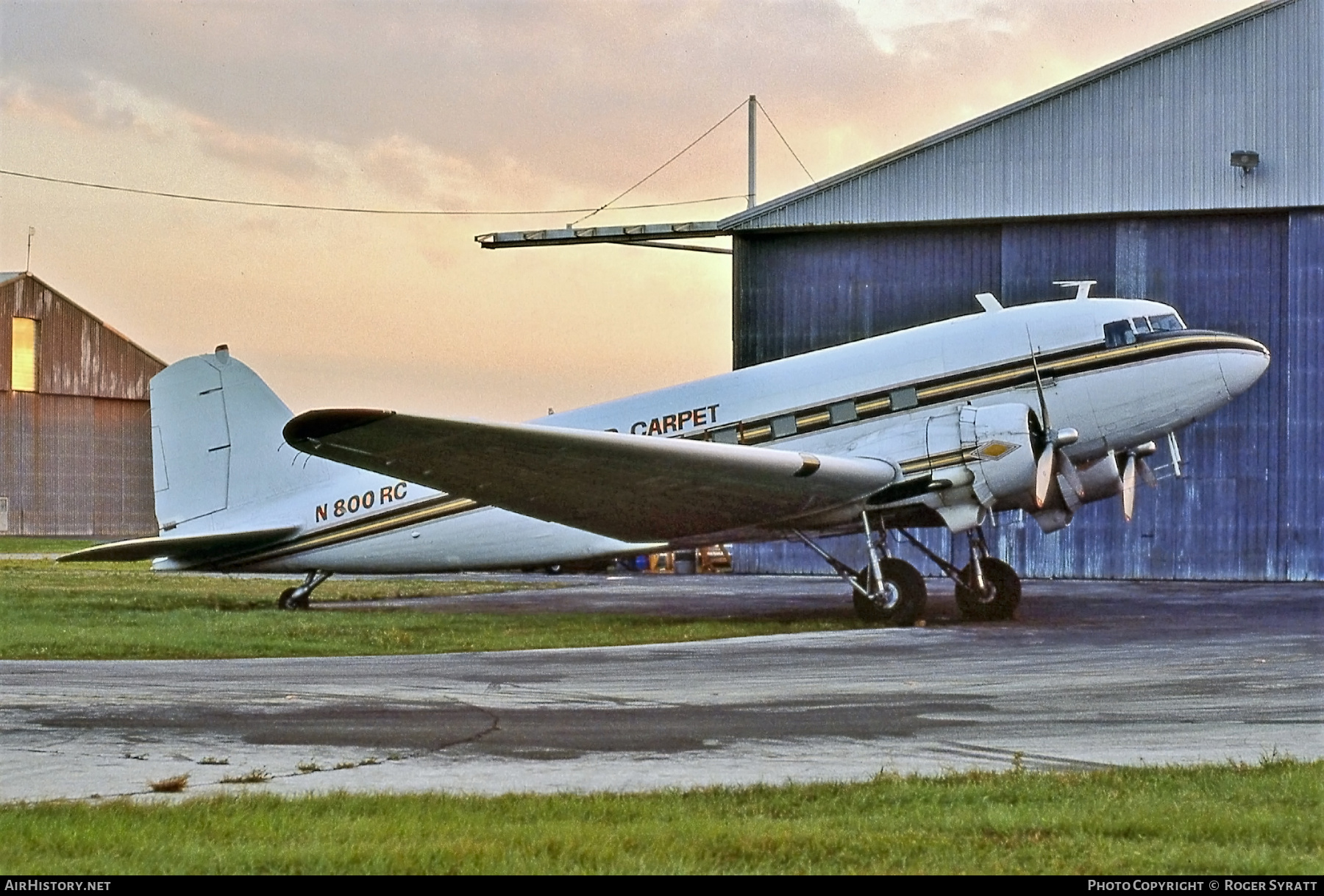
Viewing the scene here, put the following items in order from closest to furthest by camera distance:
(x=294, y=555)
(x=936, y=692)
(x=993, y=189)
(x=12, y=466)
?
(x=936, y=692) < (x=294, y=555) < (x=993, y=189) < (x=12, y=466)

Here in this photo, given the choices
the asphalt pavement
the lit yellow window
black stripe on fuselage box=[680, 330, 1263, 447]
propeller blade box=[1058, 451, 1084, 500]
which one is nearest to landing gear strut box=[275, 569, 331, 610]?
the asphalt pavement

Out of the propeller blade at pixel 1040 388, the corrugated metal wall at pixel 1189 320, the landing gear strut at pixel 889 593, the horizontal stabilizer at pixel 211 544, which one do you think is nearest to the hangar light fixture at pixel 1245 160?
the corrugated metal wall at pixel 1189 320

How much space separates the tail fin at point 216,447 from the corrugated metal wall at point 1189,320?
18712mm

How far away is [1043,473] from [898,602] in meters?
2.84

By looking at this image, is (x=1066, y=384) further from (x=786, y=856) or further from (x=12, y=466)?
(x=12, y=466)

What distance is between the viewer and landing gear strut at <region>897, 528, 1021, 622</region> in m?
22.8

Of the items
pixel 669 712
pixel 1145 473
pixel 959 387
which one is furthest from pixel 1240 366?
pixel 669 712

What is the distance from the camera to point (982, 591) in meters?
22.8

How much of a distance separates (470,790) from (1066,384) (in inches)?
616

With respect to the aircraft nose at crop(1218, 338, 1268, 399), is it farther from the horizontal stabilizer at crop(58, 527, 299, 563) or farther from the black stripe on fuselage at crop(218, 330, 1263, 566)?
the horizontal stabilizer at crop(58, 527, 299, 563)

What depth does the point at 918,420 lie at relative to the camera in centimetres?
2227

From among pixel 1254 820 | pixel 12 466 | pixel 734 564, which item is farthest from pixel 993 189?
pixel 12 466

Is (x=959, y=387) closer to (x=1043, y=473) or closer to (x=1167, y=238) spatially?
(x=1043, y=473)

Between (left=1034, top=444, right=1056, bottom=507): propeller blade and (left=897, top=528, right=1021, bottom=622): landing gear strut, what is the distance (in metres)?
1.35
